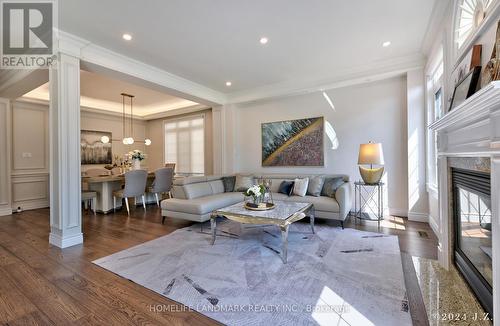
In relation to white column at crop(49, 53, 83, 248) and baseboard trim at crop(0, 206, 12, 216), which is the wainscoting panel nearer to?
baseboard trim at crop(0, 206, 12, 216)

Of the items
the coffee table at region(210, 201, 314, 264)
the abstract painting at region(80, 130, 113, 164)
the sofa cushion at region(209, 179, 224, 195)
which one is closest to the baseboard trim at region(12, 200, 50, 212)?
the abstract painting at region(80, 130, 113, 164)

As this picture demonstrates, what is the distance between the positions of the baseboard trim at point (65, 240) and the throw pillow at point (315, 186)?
3706 mm

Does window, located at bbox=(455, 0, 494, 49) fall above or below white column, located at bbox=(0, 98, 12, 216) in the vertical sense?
above

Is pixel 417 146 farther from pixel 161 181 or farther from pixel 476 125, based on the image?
pixel 161 181

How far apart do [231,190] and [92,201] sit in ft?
10.3

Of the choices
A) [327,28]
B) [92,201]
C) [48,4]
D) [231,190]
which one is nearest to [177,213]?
[231,190]

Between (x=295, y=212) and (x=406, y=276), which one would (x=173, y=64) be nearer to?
(x=295, y=212)

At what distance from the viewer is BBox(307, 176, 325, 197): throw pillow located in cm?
424

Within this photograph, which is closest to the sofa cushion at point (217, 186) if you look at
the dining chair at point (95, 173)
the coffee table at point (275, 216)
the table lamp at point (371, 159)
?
the coffee table at point (275, 216)

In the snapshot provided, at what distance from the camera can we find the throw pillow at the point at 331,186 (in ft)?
13.4

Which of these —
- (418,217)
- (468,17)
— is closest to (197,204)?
(418,217)

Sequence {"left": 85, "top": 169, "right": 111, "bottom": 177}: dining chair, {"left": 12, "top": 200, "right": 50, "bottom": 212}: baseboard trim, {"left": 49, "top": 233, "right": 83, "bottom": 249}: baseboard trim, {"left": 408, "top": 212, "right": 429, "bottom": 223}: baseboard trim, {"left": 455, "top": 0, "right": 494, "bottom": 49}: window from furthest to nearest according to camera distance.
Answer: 1. {"left": 85, "top": 169, "right": 111, "bottom": 177}: dining chair
2. {"left": 12, "top": 200, "right": 50, "bottom": 212}: baseboard trim
3. {"left": 408, "top": 212, "right": 429, "bottom": 223}: baseboard trim
4. {"left": 49, "top": 233, "right": 83, "bottom": 249}: baseboard trim
5. {"left": 455, "top": 0, "right": 494, "bottom": 49}: window

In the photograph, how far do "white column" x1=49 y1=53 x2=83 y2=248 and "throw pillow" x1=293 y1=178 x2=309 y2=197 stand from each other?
349 cm

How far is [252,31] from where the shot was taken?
3.02 metres
